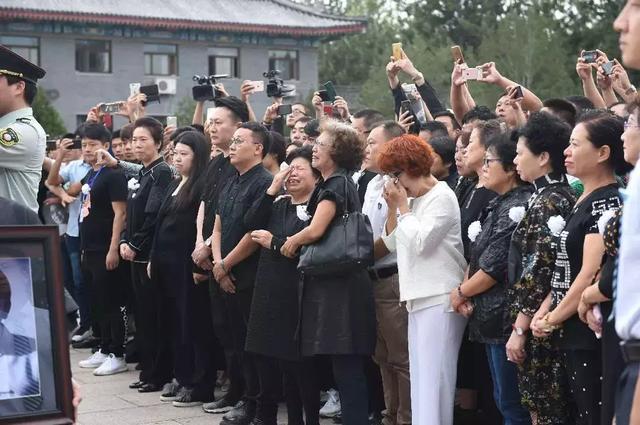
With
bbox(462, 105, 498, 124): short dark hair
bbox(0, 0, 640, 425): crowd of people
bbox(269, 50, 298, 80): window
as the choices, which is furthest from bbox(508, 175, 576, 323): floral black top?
bbox(269, 50, 298, 80): window

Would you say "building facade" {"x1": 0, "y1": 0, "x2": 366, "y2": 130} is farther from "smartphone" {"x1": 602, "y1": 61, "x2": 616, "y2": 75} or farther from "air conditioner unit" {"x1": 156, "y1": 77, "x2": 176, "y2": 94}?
"smartphone" {"x1": 602, "y1": 61, "x2": 616, "y2": 75}

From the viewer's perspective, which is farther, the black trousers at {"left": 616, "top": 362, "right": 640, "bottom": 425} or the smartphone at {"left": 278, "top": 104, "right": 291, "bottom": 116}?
the smartphone at {"left": 278, "top": 104, "right": 291, "bottom": 116}

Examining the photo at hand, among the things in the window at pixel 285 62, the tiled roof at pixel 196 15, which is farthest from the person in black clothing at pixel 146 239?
the window at pixel 285 62

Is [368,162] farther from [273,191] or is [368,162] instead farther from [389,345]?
[389,345]

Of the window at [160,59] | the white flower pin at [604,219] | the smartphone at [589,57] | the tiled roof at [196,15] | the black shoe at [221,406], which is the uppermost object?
the tiled roof at [196,15]

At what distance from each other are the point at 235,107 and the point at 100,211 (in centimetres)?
195

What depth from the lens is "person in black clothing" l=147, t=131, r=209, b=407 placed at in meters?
7.48

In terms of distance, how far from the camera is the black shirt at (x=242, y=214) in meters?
6.65

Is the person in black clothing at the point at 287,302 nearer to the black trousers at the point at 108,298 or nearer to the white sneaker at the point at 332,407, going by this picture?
the white sneaker at the point at 332,407

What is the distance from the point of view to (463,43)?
4034 centimetres

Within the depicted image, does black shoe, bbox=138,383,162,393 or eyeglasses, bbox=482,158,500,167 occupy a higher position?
eyeglasses, bbox=482,158,500,167

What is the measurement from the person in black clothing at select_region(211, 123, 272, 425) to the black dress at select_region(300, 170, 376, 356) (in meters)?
0.80

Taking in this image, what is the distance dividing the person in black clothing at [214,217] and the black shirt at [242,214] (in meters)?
0.26

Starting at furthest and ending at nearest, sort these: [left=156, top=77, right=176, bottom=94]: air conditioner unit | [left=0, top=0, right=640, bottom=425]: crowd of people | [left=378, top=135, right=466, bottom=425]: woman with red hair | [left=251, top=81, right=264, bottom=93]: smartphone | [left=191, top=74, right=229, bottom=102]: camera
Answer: [left=156, top=77, right=176, bottom=94]: air conditioner unit, [left=191, top=74, right=229, bottom=102]: camera, [left=251, top=81, right=264, bottom=93]: smartphone, [left=378, top=135, right=466, bottom=425]: woman with red hair, [left=0, top=0, right=640, bottom=425]: crowd of people
